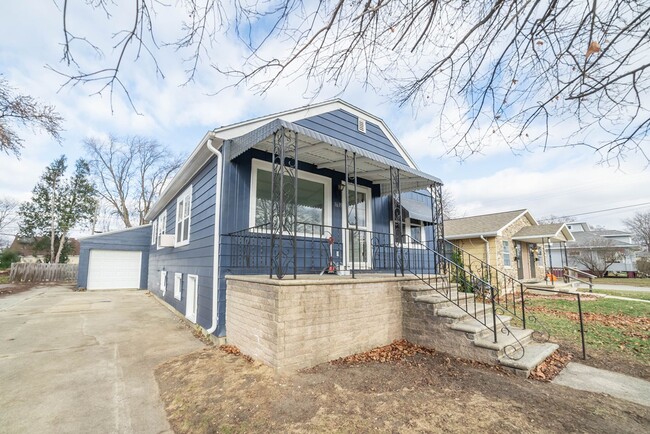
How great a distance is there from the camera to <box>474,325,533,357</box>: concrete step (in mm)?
4055

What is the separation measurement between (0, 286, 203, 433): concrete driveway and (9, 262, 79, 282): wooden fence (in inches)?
500

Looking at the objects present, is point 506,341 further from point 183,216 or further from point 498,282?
point 183,216

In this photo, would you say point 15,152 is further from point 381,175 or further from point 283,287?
point 381,175

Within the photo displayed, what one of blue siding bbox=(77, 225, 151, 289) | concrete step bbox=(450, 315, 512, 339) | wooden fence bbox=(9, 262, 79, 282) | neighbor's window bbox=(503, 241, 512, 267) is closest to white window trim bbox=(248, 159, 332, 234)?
concrete step bbox=(450, 315, 512, 339)

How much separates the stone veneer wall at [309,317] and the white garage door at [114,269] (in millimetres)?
13148

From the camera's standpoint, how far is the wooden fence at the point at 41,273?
17.1 metres

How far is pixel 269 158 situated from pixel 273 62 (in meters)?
3.50

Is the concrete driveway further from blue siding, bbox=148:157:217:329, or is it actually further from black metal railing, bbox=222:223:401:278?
black metal railing, bbox=222:223:401:278

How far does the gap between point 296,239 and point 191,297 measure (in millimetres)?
4288

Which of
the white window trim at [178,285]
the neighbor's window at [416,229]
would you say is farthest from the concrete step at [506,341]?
the white window trim at [178,285]

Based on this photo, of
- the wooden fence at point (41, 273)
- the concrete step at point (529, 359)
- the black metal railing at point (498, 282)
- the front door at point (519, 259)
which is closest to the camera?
the concrete step at point (529, 359)

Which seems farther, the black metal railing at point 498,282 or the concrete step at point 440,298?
the black metal railing at point 498,282

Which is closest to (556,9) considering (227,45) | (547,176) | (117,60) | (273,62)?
(273,62)

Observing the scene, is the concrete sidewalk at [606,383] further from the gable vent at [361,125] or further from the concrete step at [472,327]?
the gable vent at [361,125]
